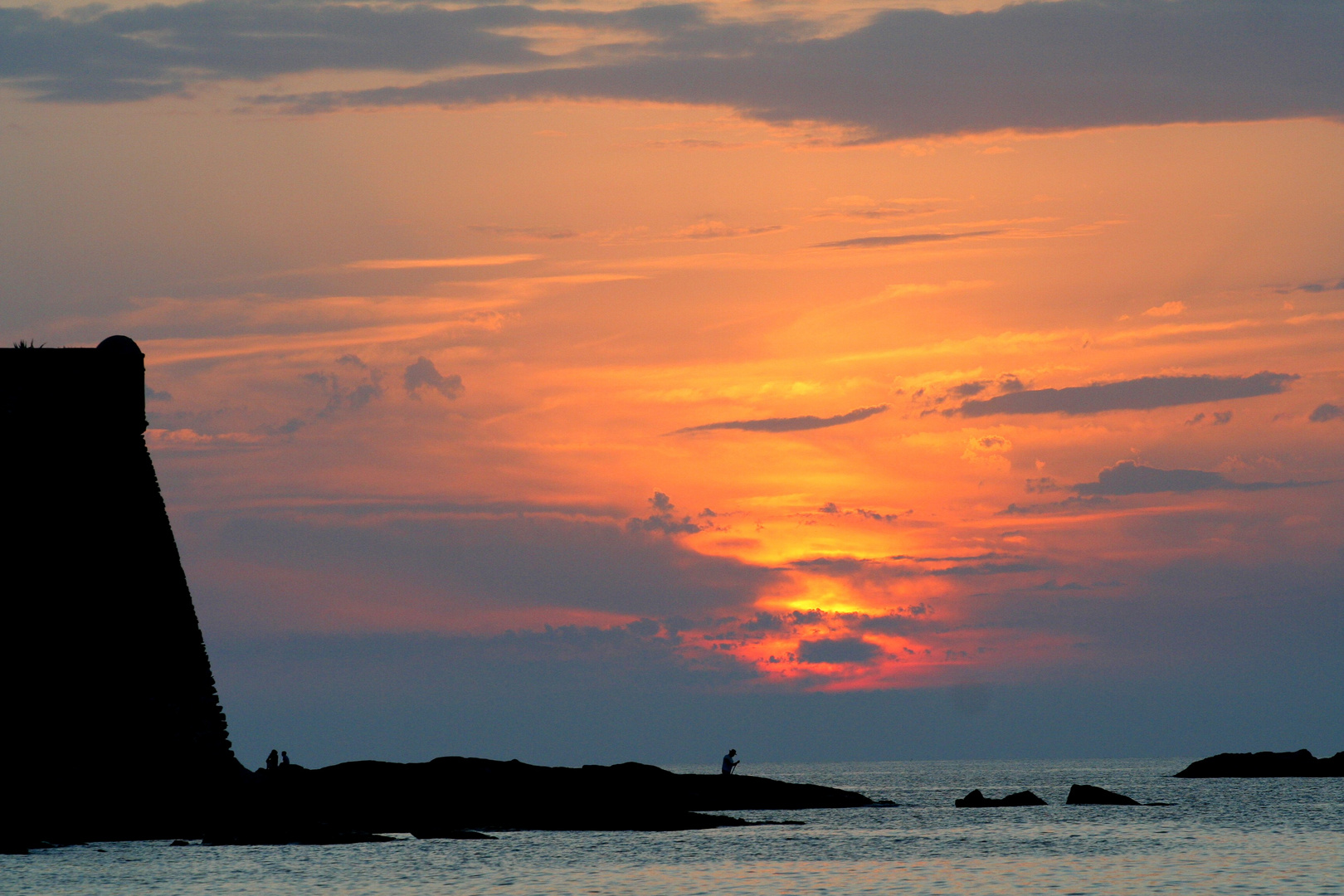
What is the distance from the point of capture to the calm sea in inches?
1786

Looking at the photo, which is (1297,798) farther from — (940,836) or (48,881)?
(48,881)

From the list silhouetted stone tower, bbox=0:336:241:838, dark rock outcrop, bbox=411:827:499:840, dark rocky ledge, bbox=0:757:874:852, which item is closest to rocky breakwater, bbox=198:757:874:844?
dark rocky ledge, bbox=0:757:874:852

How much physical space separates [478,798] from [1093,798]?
3997 centimetres

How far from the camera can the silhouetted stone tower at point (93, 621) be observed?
171ft

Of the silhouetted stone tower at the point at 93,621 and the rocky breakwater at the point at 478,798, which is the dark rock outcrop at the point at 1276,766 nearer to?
the rocky breakwater at the point at 478,798

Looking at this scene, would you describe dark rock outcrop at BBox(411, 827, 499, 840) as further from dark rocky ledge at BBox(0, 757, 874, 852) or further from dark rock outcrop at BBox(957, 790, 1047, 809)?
dark rock outcrop at BBox(957, 790, 1047, 809)

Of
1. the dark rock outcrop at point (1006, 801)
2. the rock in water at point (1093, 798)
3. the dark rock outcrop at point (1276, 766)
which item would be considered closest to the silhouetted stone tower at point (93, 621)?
the dark rock outcrop at point (1006, 801)

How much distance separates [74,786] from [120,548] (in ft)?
26.7

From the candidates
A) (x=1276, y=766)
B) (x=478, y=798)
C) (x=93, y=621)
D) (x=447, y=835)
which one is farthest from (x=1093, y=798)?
(x=1276, y=766)

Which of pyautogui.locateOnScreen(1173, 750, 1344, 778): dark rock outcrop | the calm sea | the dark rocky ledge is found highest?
pyautogui.locateOnScreen(1173, 750, 1344, 778): dark rock outcrop

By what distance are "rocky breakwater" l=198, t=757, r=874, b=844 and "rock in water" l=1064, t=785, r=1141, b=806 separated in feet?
81.8

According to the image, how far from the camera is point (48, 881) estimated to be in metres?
43.2

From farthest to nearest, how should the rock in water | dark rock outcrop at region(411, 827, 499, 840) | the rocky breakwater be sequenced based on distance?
the rock in water → the rocky breakwater → dark rock outcrop at region(411, 827, 499, 840)

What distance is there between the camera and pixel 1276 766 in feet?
512
